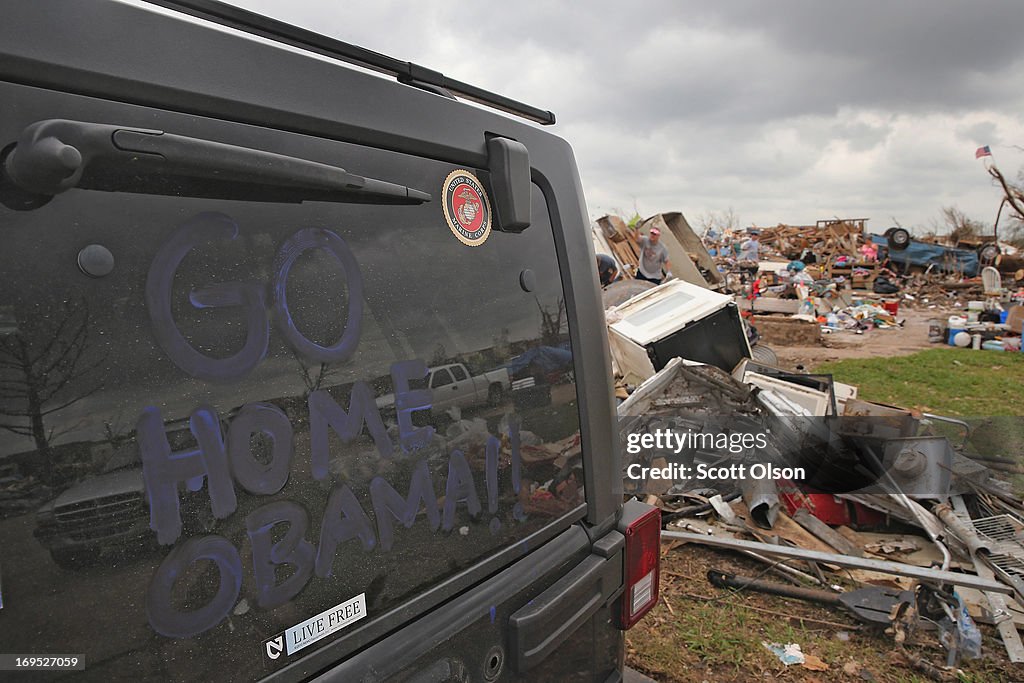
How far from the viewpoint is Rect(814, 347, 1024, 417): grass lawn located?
8.13 metres

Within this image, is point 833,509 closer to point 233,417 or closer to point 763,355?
point 763,355

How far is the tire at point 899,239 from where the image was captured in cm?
2288

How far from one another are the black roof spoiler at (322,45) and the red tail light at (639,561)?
130cm

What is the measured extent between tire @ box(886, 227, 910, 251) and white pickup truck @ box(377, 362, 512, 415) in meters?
26.5

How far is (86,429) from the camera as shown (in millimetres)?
809

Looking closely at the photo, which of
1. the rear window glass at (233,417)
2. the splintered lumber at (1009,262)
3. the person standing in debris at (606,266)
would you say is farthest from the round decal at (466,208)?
the splintered lumber at (1009,262)

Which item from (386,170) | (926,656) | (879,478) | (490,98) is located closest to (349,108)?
(386,170)

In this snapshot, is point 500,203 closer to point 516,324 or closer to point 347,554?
point 516,324

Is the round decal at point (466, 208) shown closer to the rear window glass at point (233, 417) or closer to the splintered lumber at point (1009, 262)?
the rear window glass at point (233, 417)

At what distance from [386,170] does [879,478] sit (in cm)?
471
